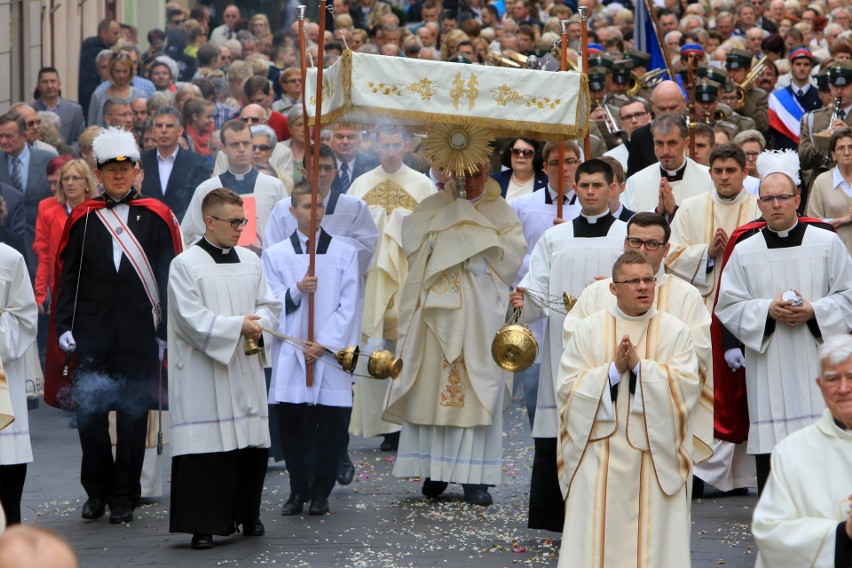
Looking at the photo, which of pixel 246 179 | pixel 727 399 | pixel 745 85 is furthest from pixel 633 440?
pixel 745 85

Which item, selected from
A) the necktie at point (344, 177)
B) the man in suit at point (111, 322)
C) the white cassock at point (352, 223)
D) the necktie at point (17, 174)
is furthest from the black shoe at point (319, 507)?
the necktie at point (17, 174)

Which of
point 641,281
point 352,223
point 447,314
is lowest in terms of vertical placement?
point 447,314

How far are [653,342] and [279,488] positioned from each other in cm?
384

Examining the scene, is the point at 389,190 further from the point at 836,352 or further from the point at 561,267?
the point at 836,352

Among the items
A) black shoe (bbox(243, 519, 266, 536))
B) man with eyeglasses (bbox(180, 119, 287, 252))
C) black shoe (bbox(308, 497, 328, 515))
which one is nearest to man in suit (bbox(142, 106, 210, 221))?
man with eyeglasses (bbox(180, 119, 287, 252))

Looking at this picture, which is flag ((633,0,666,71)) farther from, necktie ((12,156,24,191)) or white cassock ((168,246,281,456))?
white cassock ((168,246,281,456))

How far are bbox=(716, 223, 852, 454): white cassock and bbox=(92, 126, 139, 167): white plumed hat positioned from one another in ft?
11.5

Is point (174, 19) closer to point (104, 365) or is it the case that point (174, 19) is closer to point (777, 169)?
point (104, 365)

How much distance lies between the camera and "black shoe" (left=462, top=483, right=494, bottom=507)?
9.92 meters

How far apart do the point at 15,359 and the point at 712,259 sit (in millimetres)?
4147

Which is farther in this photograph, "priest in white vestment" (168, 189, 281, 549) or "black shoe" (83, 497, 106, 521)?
"black shoe" (83, 497, 106, 521)

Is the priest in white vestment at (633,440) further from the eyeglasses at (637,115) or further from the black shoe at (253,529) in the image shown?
the eyeglasses at (637,115)

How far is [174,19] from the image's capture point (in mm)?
21031

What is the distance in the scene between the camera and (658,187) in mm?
11203
